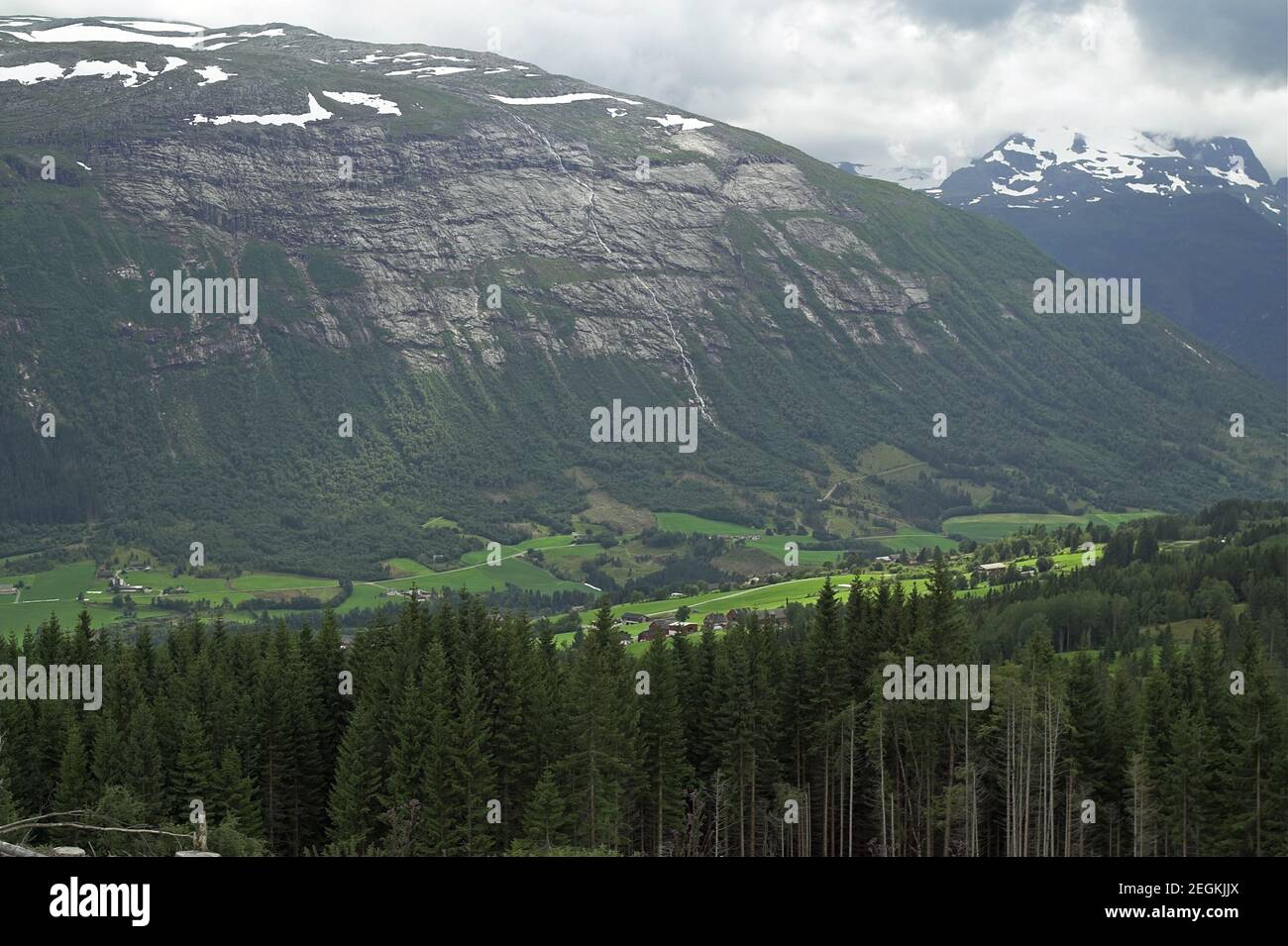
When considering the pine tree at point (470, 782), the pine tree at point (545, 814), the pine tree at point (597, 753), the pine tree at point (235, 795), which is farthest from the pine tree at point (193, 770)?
the pine tree at point (597, 753)

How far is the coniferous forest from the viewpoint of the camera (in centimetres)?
5962

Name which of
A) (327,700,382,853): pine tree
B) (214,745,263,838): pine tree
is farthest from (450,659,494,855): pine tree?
(214,745,263,838): pine tree

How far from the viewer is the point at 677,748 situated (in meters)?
67.3

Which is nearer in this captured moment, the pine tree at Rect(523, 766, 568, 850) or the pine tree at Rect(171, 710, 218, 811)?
the pine tree at Rect(523, 766, 568, 850)

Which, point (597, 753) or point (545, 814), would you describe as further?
point (597, 753)

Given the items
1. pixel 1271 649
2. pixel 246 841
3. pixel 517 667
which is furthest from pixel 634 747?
pixel 1271 649

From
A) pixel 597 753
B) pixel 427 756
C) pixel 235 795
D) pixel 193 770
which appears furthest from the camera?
pixel 193 770

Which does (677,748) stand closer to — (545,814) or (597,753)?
(597,753)

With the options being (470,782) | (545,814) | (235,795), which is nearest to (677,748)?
(545,814)

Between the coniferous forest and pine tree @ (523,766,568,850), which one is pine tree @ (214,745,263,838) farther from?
pine tree @ (523,766,568,850)

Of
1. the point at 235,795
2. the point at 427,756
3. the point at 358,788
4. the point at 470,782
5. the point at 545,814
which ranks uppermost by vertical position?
the point at 427,756
